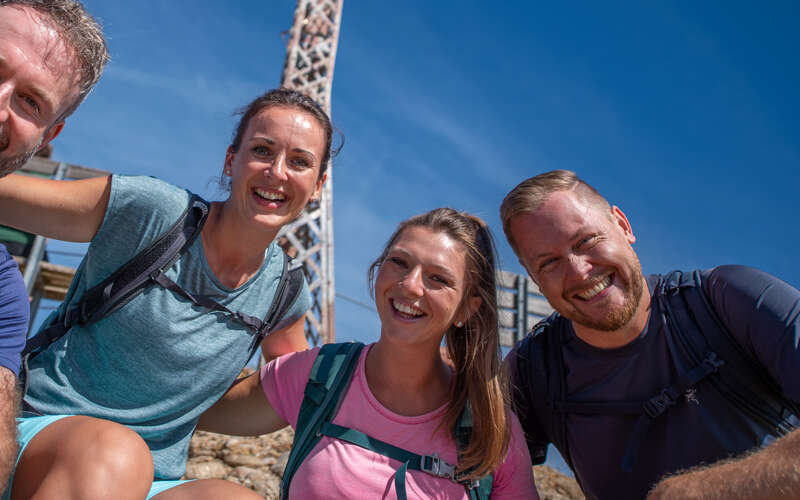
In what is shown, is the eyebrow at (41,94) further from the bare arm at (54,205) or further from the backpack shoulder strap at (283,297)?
the backpack shoulder strap at (283,297)

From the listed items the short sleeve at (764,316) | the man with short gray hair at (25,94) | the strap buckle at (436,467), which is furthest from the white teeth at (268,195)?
the short sleeve at (764,316)

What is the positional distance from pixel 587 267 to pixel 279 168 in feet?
6.02

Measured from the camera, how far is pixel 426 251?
3045mm

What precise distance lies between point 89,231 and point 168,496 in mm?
1244

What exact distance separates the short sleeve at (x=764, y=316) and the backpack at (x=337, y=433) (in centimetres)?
143

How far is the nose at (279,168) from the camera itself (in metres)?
2.99

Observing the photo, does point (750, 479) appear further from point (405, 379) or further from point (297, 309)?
point (297, 309)

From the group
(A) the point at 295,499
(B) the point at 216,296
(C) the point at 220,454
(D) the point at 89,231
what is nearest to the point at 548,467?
(C) the point at 220,454

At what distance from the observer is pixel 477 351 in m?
3.15

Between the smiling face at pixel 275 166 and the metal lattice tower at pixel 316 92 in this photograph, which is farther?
the metal lattice tower at pixel 316 92

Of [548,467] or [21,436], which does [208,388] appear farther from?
[548,467]

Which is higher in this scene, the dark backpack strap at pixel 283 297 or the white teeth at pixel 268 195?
the white teeth at pixel 268 195

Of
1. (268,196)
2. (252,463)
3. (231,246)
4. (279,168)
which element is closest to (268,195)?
(268,196)

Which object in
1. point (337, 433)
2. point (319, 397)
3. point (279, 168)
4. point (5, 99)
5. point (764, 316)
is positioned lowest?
point (337, 433)
